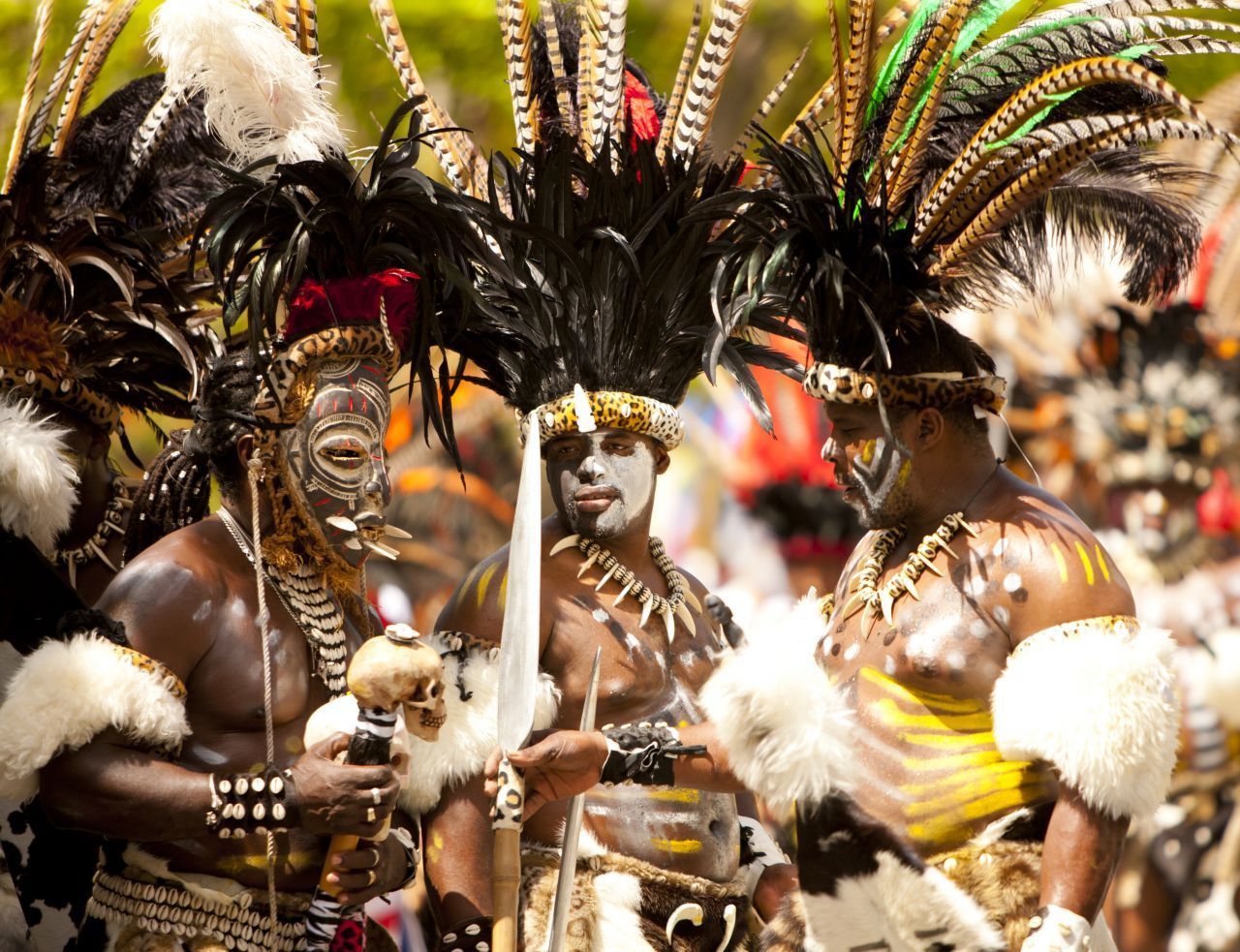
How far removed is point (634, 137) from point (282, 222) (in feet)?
3.20

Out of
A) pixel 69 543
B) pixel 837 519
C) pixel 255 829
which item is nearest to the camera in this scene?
pixel 255 829

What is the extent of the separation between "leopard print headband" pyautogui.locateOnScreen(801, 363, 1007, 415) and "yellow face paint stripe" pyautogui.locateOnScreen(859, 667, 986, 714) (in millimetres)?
626

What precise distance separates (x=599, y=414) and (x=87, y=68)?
1758mm

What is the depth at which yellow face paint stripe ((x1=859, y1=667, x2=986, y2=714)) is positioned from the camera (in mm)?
3424

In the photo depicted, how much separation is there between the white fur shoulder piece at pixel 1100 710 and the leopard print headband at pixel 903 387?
617 millimetres

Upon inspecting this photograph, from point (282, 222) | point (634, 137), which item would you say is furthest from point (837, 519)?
point (282, 222)

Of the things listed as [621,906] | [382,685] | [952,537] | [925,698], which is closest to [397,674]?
[382,685]

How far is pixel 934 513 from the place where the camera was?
11.9 feet

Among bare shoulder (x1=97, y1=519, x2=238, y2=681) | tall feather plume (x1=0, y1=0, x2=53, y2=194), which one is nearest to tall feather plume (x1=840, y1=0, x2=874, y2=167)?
bare shoulder (x1=97, y1=519, x2=238, y2=681)

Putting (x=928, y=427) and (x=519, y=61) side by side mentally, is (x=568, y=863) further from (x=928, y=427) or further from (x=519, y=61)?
(x=519, y=61)

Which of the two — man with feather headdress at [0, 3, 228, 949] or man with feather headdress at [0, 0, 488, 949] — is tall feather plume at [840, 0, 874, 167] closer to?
man with feather headdress at [0, 0, 488, 949]

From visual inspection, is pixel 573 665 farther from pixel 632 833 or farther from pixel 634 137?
pixel 634 137

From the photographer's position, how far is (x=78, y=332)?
4121 mm

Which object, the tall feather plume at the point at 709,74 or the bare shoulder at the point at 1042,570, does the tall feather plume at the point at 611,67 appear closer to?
the tall feather plume at the point at 709,74
